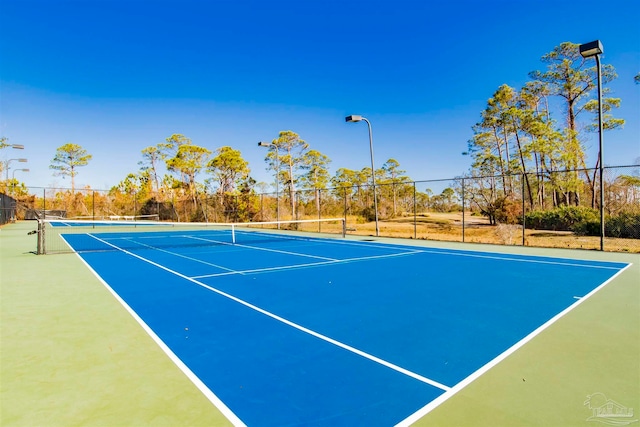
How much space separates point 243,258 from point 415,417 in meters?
8.11

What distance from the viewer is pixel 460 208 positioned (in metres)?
30.8

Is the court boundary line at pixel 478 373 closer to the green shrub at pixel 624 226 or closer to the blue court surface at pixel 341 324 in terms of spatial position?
the blue court surface at pixel 341 324

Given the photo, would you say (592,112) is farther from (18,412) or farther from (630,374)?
(18,412)

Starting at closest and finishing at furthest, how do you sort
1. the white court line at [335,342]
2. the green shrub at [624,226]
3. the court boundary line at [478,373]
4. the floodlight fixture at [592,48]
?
the court boundary line at [478,373] < the white court line at [335,342] < the floodlight fixture at [592,48] < the green shrub at [624,226]

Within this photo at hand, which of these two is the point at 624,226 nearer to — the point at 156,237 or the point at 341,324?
the point at 341,324

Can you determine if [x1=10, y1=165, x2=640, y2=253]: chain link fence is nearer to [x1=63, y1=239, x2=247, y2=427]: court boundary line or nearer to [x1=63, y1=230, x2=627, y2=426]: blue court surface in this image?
[x1=63, y1=230, x2=627, y2=426]: blue court surface

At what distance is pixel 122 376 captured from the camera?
9.70 ft

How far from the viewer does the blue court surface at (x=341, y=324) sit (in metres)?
2.58

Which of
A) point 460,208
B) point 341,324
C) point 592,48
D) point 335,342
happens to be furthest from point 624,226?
point 335,342

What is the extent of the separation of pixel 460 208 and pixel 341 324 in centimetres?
2916

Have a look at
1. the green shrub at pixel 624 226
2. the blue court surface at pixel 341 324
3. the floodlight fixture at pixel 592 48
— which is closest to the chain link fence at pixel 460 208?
the green shrub at pixel 624 226

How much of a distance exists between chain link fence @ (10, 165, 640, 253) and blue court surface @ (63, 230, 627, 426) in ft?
23.5

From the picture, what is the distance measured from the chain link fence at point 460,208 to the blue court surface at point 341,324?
282 inches

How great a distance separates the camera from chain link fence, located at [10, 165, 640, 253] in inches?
624
